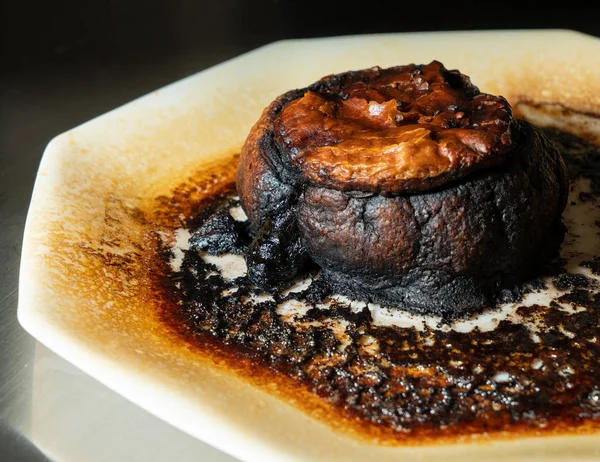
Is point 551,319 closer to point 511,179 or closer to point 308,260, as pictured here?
point 511,179

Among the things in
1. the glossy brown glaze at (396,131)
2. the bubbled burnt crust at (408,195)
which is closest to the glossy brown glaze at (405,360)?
the bubbled burnt crust at (408,195)

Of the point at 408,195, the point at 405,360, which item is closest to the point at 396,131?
the point at 408,195

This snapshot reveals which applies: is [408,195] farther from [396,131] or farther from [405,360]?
[405,360]

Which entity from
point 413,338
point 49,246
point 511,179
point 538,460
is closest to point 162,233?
point 49,246

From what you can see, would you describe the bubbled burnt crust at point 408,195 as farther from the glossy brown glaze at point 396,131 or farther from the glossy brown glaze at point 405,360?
the glossy brown glaze at point 405,360

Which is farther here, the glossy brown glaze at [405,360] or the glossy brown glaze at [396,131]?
the glossy brown glaze at [396,131]

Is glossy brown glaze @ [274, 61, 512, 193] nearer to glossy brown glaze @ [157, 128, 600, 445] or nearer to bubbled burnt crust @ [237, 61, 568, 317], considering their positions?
bubbled burnt crust @ [237, 61, 568, 317]
